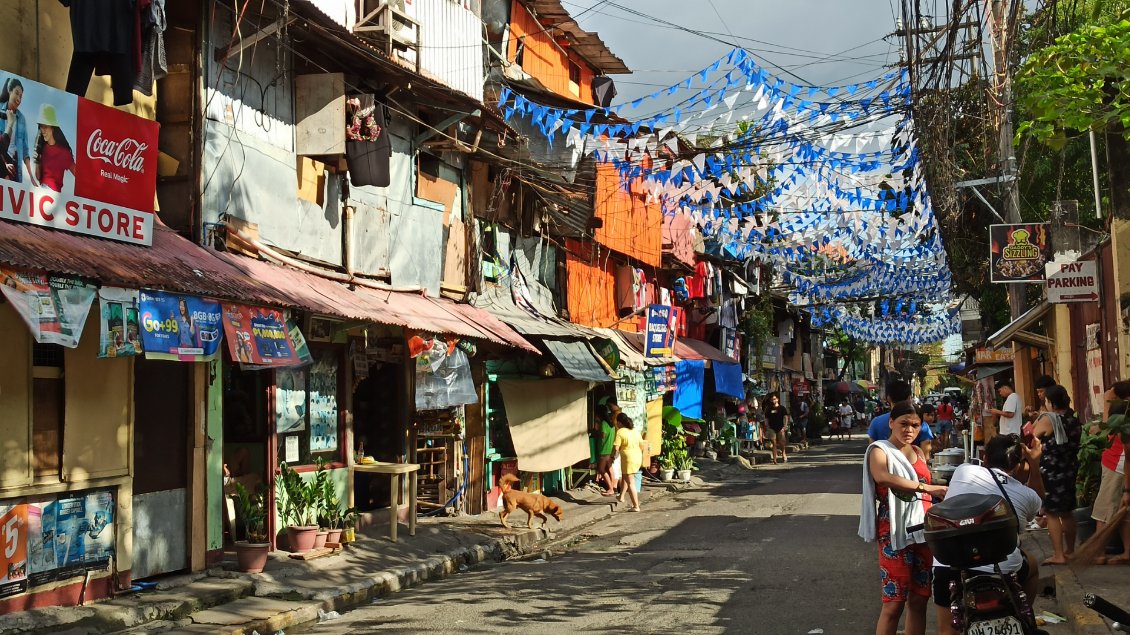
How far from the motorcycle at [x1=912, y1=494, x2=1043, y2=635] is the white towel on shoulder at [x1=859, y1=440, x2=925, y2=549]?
1.90 ft

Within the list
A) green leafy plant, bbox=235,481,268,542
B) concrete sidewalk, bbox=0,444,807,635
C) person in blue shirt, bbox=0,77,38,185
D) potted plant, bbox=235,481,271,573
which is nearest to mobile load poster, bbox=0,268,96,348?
person in blue shirt, bbox=0,77,38,185

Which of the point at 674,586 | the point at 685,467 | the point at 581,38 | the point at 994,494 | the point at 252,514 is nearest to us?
the point at 994,494

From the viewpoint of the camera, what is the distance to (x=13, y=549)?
355 inches

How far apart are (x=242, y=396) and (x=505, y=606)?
215 inches

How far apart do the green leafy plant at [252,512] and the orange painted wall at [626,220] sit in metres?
12.0

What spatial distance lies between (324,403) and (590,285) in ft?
37.9

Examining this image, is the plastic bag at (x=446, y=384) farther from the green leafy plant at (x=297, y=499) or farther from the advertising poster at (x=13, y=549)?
the advertising poster at (x=13, y=549)

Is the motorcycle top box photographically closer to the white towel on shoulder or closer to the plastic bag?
the white towel on shoulder

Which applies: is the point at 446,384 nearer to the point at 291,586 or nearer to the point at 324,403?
the point at 324,403

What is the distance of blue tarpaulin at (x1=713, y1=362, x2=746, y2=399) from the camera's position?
1289 inches

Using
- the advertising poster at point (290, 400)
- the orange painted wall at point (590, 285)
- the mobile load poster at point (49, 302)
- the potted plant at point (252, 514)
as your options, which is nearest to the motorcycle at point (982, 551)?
the mobile load poster at point (49, 302)

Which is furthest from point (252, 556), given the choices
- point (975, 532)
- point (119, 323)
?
point (975, 532)

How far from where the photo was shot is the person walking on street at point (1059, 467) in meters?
10.9

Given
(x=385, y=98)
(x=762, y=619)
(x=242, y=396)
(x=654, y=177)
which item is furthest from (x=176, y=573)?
(x=654, y=177)
